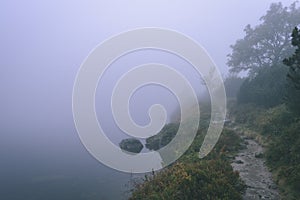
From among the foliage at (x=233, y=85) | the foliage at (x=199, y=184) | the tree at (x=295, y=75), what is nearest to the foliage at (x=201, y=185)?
the foliage at (x=199, y=184)

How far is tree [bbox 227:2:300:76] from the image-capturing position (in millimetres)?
46375

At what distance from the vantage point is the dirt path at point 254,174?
11959 millimetres

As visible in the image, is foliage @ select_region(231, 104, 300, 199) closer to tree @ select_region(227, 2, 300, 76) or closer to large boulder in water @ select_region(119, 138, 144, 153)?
large boulder in water @ select_region(119, 138, 144, 153)

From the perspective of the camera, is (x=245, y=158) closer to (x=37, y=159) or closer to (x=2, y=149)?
(x=37, y=159)

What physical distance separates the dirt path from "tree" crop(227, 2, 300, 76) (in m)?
31.0

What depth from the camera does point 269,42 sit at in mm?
47812

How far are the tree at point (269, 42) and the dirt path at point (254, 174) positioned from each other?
102ft

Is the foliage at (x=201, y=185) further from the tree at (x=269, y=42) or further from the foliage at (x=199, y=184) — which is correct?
the tree at (x=269, y=42)

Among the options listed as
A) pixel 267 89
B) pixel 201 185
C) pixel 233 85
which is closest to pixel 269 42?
pixel 233 85

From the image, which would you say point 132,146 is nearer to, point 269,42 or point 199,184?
point 199,184

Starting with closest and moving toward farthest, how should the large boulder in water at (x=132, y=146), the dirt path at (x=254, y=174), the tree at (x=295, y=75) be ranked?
the dirt path at (x=254, y=174) → the tree at (x=295, y=75) → the large boulder in water at (x=132, y=146)

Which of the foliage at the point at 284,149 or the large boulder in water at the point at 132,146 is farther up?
the large boulder in water at the point at 132,146

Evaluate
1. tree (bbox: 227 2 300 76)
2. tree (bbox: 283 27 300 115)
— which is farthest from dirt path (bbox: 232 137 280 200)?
tree (bbox: 227 2 300 76)

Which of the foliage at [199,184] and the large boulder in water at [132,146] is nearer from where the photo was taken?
the foliage at [199,184]
